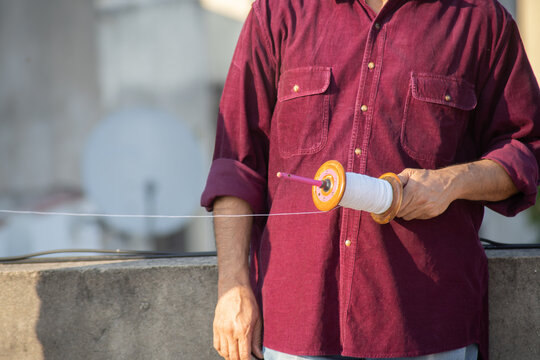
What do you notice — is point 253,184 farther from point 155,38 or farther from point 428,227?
point 155,38

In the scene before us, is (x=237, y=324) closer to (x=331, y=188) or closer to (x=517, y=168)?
(x=331, y=188)

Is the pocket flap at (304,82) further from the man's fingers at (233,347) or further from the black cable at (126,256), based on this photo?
the black cable at (126,256)

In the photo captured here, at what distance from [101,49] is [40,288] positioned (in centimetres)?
389

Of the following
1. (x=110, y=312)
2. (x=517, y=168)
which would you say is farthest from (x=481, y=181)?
(x=110, y=312)

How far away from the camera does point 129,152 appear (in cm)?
532

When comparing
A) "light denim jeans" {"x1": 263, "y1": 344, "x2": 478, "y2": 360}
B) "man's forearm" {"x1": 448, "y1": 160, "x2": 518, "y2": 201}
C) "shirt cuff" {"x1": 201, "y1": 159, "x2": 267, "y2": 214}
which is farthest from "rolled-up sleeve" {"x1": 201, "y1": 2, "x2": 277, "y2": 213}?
"man's forearm" {"x1": 448, "y1": 160, "x2": 518, "y2": 201}

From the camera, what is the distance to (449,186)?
1.30 metres

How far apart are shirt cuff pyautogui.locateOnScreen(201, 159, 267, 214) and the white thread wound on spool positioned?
0.32 metres

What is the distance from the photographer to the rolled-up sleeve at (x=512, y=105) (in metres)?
1.42

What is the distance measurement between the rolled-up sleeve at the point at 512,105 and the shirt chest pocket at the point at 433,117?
0.34ft

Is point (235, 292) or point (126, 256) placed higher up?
point (235, 292)

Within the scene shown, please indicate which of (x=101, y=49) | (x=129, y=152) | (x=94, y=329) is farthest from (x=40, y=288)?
(x=101, y=49)

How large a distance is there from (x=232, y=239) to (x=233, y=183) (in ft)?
0.45

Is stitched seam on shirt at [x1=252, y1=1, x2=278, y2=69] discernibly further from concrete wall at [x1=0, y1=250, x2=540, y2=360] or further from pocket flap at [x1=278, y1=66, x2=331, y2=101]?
concrete wall at [x1=0, y1=250, x2=540, y2=360]
